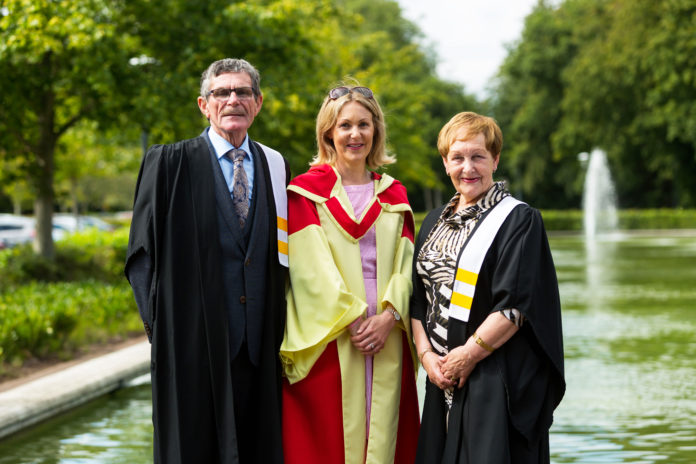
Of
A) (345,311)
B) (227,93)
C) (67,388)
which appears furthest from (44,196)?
(345,311)

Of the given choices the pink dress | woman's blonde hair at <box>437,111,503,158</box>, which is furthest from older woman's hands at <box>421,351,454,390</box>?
woman's blonde hair at <box>437,111,503,158</box>

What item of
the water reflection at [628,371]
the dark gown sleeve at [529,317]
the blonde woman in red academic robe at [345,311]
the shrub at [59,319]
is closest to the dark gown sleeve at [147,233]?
the blonde woman in red academic robe at [345,311]

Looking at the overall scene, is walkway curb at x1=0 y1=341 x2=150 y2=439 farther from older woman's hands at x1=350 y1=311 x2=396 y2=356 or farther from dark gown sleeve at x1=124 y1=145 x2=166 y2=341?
older woman's hands at x1=350 y1=311 x2=396 y2=356

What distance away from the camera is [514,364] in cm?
316

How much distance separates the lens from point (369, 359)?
11.8ft

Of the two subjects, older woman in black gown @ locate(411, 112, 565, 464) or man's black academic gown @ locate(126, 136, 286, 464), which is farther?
man's black academic gown @ locate(126, 136, 286, 464)

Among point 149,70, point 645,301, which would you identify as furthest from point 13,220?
point 645,301

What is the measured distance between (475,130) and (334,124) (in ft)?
Answer: 2.18

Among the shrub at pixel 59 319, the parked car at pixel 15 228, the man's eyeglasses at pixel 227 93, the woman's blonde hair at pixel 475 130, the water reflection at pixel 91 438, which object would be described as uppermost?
the man's eyeglasses at pixel 227 93

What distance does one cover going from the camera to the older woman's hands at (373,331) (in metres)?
3.48

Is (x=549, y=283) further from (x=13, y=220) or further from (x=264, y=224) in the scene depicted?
(x=13, y=220)

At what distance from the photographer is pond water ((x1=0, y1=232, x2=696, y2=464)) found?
17.5 ft

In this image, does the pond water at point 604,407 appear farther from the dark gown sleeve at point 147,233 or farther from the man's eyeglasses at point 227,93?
the man's eyeglasses at point 227,93

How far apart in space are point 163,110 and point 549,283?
912cm
